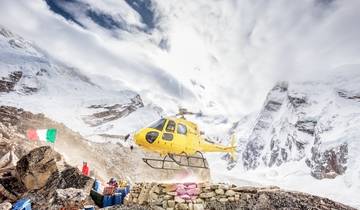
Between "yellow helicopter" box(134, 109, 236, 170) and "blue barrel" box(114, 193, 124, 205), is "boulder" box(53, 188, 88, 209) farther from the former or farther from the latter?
"yellow helicopter" box(134, 109, 236, 170)

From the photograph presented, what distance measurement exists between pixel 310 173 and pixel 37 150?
19606 cm

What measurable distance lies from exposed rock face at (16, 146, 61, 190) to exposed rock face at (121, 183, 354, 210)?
6967 mm

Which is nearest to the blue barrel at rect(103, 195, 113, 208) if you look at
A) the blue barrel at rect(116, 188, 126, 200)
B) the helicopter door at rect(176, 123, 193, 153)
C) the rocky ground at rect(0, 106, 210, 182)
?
the blue barrel at rect(116, 188, 126, 200)

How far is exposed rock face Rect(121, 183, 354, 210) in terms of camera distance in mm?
9341

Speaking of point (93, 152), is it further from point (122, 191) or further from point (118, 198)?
point (118, 198)

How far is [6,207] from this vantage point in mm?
12789

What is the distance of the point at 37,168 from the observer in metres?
16.6

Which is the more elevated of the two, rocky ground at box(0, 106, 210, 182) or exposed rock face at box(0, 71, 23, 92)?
exposed rock face at box(0, 71, 23, 92)

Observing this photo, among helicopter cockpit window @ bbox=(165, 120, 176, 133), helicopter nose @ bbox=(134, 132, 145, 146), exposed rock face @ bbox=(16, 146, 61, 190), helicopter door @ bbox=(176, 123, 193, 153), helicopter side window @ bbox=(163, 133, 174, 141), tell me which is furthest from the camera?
exposed rock face @ bbox=(16, 146, 61, 190)

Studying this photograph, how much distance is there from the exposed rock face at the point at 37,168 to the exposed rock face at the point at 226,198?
Result: 6.97 metres

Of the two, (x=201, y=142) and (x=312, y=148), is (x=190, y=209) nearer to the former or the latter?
(x=201, y=142)

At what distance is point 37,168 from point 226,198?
1102cm

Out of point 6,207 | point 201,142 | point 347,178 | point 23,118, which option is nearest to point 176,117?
point 201,142

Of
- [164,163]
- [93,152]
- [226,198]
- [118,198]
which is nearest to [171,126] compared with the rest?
[118,198]
